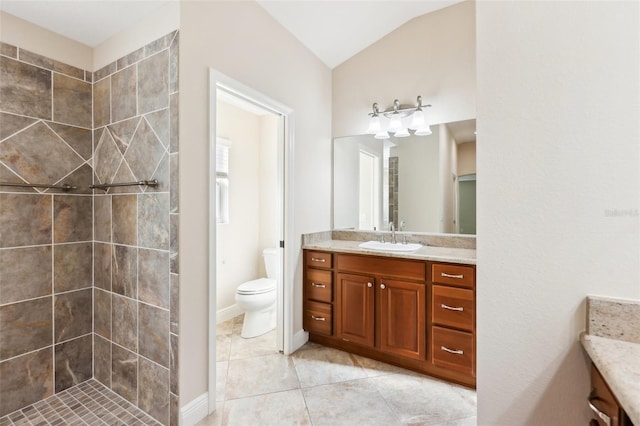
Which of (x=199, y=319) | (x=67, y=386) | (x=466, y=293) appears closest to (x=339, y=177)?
(x=466, y=293)

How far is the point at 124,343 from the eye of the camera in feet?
6.12

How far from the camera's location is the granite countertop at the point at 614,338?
2.35ft

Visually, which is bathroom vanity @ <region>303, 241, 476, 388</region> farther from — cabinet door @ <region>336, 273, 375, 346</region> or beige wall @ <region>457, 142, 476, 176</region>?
beige wall @ <region>457, 142, 476, 176</region>

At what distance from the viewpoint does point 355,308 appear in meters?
2.41

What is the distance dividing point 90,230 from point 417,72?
2.88 m

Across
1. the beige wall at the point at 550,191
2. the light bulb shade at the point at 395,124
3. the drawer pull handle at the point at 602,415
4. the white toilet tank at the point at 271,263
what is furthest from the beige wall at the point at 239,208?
the drawer pull handle at the point at 602,415

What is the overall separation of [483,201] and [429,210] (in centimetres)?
163

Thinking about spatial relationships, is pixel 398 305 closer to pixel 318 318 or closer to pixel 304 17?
pixel 318 318

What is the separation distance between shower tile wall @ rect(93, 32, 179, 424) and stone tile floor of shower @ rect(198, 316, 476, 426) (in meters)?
0.49

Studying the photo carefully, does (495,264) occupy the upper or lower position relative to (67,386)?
upper

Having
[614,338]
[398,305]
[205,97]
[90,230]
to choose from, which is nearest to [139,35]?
[205,97]

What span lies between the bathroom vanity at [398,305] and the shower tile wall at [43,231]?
167cm

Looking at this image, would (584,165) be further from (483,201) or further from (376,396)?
(376,396)

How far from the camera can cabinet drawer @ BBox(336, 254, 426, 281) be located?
2.12 meters
